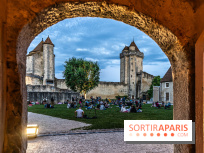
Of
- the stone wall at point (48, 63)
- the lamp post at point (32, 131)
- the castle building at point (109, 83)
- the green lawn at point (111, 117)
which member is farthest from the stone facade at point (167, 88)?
the lamp post at point (32, 131)

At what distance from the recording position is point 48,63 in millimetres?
36969

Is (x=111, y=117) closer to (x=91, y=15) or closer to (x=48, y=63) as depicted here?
(x=91, y=15)

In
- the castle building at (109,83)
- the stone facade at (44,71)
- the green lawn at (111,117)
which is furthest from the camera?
the castle building at (109,83)

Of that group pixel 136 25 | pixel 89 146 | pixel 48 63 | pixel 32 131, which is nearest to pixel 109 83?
pixel 48 63

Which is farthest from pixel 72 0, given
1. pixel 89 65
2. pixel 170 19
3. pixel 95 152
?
pixel 89 65

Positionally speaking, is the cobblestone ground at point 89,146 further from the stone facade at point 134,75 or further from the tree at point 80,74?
the stone facade at point 134,75

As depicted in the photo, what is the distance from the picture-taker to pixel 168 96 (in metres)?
30.2

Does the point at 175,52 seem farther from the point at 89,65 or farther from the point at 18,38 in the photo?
the point at 89,65

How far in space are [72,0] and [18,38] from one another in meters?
0.98

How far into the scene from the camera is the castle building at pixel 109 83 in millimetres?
36750

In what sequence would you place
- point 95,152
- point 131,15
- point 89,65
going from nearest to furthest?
point 131,15 → point 95,152 → point 89,65

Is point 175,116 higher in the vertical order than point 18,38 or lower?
lower

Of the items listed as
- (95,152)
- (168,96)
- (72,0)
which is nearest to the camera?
(72,0)

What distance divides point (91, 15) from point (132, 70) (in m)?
45.0
